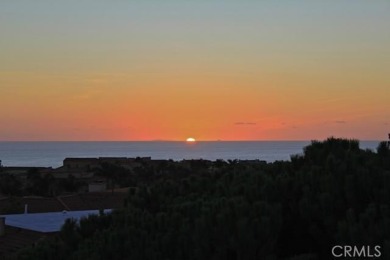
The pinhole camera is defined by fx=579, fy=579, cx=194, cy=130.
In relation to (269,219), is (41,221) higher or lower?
lower

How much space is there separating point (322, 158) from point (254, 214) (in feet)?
6.96

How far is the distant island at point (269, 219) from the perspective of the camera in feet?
16.5

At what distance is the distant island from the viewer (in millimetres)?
5020

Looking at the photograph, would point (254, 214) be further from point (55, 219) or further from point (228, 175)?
point (55, 219)

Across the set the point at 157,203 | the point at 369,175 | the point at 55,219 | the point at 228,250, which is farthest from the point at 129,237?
the point at 55,219

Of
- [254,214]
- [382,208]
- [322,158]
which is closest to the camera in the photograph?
[382,208]

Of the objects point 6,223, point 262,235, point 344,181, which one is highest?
point 344,181

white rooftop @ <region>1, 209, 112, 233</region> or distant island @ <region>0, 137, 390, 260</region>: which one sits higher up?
distant island @ <region>0, 137, 390, 260</region>

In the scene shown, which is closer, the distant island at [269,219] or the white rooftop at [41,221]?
the distant island at [269,219]

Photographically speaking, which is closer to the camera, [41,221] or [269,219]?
[269,219]

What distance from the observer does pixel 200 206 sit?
6305 mm

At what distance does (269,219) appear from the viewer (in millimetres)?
5203

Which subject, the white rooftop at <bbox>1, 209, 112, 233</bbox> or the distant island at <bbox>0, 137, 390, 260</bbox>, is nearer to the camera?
the distant island at <bbox>0, 137, 390, 260</bbox>

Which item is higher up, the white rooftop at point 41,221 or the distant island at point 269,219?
the distant island at point 269,219
